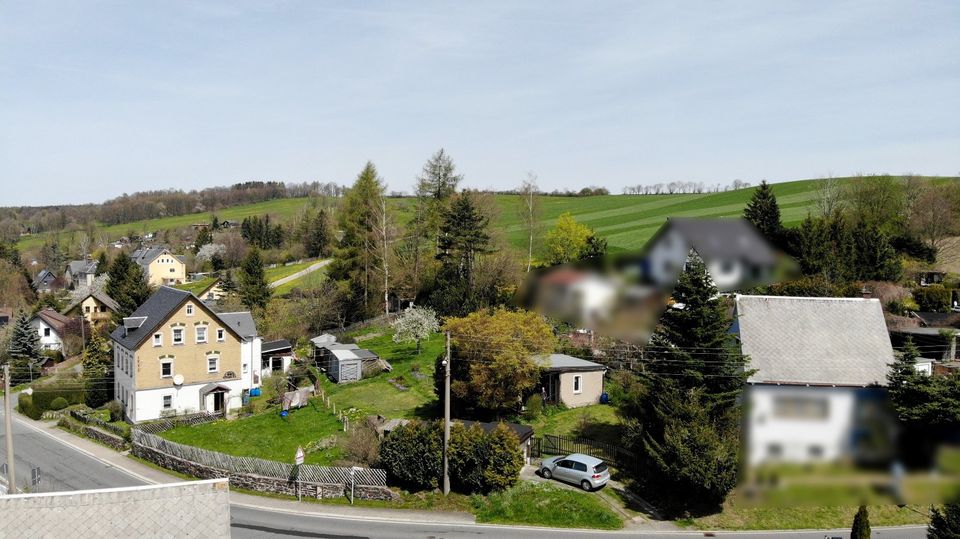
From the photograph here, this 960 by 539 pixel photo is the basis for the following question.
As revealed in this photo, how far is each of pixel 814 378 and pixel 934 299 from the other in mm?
28340

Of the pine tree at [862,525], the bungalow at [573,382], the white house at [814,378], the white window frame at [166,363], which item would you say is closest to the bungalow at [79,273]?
the white window frame at [166,363]

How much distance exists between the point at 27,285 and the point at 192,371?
74.4 metres

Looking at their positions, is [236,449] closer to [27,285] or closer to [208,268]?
[27,285]

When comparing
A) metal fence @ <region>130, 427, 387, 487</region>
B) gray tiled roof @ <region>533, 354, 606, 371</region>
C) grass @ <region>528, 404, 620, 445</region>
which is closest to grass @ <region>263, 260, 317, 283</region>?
metal fence @ <region>130, 427, 387, 487</region>

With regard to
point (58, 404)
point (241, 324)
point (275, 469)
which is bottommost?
point (58, 404)

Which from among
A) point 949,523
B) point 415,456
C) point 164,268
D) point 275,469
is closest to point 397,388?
point 275,469

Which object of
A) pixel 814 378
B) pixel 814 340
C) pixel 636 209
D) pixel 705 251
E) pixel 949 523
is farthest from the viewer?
pixel 636 209

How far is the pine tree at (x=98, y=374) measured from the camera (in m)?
47.8

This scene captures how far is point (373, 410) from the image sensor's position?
39.0 meters

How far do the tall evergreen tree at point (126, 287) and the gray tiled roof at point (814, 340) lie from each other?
51.1 m

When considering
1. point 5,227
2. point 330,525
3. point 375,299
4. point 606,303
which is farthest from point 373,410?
point 5,227

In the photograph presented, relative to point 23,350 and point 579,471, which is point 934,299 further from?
point 23,350

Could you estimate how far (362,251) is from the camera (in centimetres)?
6450

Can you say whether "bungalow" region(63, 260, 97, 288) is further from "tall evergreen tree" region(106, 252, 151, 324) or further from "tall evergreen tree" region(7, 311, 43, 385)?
"tall evergreen tree" region(7, 311, 43, 385)
